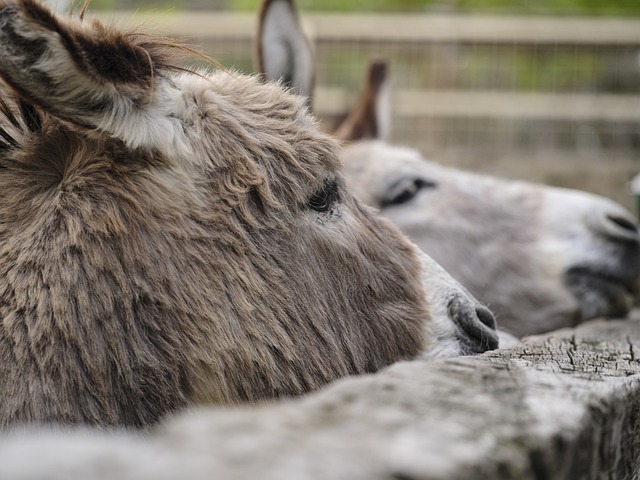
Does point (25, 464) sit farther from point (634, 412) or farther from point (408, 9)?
point (408, 9)

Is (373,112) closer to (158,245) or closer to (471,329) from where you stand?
(471,329)

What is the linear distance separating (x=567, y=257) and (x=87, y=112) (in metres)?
3.21

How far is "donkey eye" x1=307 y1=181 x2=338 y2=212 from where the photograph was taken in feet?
7.41

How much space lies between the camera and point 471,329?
247 centimetres

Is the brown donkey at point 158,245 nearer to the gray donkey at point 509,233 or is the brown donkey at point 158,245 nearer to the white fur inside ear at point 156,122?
the white fur inside ear at point 156,122

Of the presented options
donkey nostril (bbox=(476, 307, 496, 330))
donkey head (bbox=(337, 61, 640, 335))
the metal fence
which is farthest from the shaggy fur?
the metal fence

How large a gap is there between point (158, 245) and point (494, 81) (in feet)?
28.7

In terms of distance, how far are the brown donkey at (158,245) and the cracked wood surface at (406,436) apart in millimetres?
572

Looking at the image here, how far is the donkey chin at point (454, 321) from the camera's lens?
240cm

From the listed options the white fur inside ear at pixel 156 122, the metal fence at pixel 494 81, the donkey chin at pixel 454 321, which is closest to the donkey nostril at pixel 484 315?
the donkey chin at pixel 454 321

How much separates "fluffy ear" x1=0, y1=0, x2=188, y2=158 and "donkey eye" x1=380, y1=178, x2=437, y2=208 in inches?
107

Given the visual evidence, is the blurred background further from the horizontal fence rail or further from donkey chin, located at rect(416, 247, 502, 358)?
donkey chin, located at rect(416, 247, 502, 358)

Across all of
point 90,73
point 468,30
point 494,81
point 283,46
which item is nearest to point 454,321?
point 90,73

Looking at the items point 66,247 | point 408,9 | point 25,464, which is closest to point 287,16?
point 66,247
